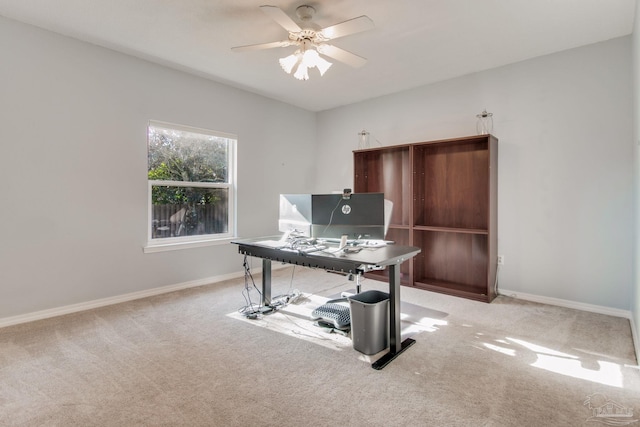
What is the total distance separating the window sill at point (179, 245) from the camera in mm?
3602

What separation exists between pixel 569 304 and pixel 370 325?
242 cm

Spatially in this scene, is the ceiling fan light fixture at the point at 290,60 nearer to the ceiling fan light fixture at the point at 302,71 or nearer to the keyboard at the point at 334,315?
the ceiling fan light fixture at the point at 302,71

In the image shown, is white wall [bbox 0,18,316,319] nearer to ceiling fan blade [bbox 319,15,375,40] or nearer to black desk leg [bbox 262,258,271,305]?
black desk leg [bbox 262,258,271,305]

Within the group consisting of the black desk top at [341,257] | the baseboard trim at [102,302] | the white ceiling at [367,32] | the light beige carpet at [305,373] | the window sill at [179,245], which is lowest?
the light beige carpet at [305,373]

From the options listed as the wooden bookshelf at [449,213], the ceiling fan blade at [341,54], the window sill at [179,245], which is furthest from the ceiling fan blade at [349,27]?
the window sill at [179,245]

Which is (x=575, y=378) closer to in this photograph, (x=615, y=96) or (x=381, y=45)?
(x=615, y=96)

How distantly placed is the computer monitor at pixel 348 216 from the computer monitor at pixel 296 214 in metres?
0.05

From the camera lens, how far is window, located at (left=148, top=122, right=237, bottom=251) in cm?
371

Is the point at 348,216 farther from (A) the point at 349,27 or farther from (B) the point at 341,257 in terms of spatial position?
(A) the point at 349,27

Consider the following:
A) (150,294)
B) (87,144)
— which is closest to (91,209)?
(87,144)

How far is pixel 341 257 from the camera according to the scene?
2.28 m

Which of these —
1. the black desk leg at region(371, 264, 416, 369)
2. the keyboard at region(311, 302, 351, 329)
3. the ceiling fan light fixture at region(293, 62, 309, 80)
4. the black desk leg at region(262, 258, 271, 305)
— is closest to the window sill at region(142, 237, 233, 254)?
the black desk leg at region(262, 258, 271, 305)

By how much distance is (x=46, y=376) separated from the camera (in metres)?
1.98

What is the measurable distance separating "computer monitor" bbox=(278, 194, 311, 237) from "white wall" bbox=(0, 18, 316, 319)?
3.75 feet
